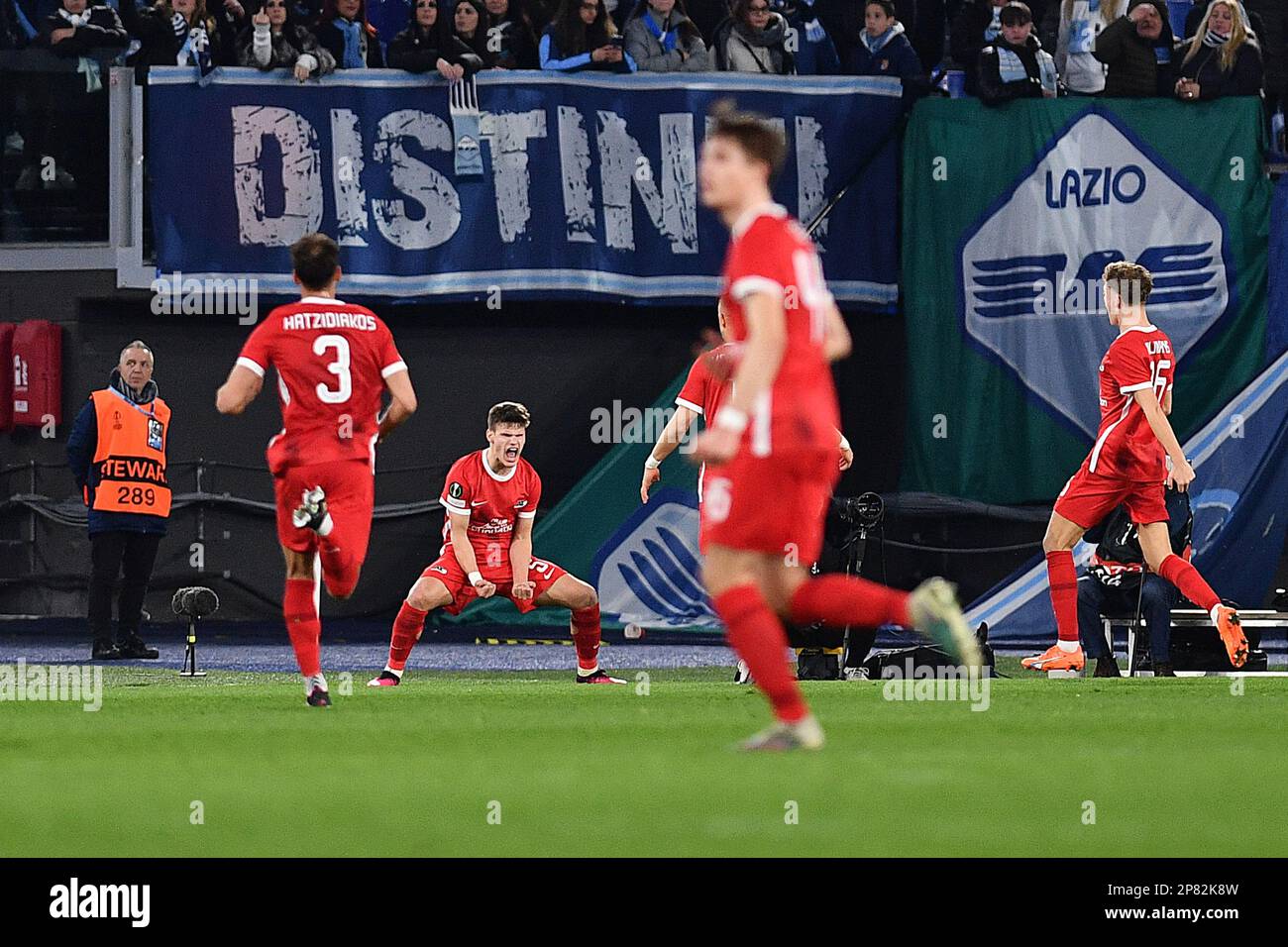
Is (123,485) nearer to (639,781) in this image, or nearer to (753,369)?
(639,781)

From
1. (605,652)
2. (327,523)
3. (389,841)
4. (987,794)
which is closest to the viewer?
(389,841)

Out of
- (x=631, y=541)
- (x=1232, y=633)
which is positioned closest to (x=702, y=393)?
(x=1232, y=633)

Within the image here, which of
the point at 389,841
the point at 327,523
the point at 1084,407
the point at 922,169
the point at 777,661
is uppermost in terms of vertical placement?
the point at 922,169

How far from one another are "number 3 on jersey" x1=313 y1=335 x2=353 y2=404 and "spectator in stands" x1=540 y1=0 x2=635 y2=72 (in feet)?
29.6

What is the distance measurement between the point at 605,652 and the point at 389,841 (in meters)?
11.2

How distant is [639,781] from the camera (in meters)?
5.33

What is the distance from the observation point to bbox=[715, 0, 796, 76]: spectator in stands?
55.3ft

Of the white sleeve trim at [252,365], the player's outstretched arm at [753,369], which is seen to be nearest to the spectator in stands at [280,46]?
the white sleeve trim at [252,365]

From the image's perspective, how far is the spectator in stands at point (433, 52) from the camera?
16562mm

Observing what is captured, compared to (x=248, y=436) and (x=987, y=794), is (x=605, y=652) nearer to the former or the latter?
(x=248, y=436)

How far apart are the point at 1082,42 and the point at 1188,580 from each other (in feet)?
26.2

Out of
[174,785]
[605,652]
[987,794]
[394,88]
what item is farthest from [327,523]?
[394,88]

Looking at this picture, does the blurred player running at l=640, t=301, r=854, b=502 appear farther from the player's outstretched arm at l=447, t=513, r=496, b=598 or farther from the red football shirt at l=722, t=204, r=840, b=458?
the red football shirt at l=722, t=204, r=840, b=458

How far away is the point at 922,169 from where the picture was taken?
16797 mm
